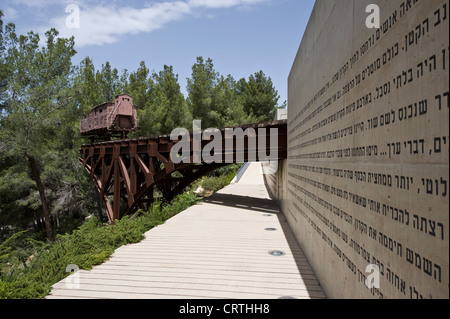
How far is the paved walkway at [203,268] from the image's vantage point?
15.1 feet

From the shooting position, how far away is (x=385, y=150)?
260 centimetres

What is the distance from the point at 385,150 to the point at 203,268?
403 centimetres

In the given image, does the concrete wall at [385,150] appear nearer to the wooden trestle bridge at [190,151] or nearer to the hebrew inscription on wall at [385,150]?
the hebrew inscription on wall at [385,150]

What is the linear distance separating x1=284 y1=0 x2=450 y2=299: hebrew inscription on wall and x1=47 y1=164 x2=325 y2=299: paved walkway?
769 mm

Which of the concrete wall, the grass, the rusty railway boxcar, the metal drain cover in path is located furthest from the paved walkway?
the rusty railway boxcar

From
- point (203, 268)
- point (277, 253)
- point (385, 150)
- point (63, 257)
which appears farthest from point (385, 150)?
point (63, 257)

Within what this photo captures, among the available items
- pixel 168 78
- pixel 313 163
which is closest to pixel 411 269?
pixel 313 163

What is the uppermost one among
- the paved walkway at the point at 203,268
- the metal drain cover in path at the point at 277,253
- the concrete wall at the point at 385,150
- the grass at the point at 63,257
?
the concrete wall at the point at 385,150

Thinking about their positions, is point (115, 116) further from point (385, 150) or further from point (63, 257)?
point (385, 150)

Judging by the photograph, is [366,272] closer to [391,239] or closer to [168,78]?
[391,239]

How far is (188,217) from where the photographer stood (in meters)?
10.6

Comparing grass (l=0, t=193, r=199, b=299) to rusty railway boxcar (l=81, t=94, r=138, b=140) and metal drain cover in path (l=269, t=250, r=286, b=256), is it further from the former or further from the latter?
rusty railway boxcar (l=81, t=94, r=138, b=140)

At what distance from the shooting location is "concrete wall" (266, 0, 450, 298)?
6.15ft

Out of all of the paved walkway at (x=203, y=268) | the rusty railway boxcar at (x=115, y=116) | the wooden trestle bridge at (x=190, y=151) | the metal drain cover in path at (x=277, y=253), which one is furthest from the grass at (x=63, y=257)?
the rusty railway boxcar at (x=115, y=116)
